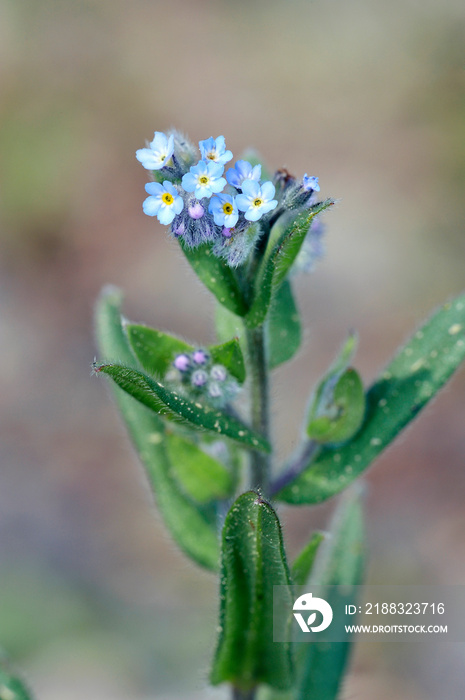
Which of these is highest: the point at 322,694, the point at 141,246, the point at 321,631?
the point at 141,246

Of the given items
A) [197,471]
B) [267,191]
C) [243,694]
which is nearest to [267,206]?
[267,191]

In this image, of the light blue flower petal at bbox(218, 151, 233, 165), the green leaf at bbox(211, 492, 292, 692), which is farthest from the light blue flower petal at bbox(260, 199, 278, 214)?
the green leaf at bbox(211, 492, 292, 692)

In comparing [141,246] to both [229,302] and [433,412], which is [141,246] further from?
[229,302]

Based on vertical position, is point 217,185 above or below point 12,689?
above

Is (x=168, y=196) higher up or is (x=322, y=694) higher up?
(x=168, y=196)

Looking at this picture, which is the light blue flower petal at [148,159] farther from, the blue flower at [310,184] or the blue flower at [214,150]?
the blue flower at [310,184]

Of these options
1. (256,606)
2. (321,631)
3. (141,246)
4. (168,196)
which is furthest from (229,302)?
(141,246)

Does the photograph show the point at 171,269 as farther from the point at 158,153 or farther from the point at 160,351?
the point at 158,153
